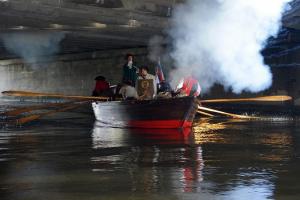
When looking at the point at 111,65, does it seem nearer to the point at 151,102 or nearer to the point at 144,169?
the point at 151,102

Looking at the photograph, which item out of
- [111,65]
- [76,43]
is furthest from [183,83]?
[111,65]

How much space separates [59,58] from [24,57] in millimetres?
3114

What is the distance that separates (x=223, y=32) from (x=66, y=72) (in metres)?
29.0

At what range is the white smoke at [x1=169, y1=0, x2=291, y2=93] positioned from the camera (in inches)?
843

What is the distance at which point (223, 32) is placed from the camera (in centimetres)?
2188

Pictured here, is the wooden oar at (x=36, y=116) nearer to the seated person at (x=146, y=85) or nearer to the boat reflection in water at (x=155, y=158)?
the seated person at (x=146, y=85)

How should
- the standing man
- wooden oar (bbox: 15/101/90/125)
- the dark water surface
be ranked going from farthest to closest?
wooden oar (bbox: 15/101/90/125), the standing man, the dark water surface

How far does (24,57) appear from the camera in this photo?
158ft

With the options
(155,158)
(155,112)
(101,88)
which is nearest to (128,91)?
(155,112)

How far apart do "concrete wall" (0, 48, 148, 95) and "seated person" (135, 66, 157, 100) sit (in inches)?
816

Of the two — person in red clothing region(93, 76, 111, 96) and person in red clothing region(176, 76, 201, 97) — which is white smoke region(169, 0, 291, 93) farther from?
person in red clothing region(93, 76, 111, 96)

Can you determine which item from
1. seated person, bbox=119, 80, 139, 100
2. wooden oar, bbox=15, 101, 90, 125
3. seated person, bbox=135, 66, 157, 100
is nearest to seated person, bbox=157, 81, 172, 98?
seated person, bbox=135, 66, 157, 100

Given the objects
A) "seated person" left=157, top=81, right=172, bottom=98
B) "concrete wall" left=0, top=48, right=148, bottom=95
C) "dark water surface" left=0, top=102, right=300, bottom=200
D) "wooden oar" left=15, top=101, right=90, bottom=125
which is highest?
"concrete wall" left=0, top=48, right=148, bottom=95

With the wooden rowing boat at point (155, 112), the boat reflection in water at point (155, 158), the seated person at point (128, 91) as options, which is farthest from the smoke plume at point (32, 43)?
the boat reflection in water at point (155, 158)
